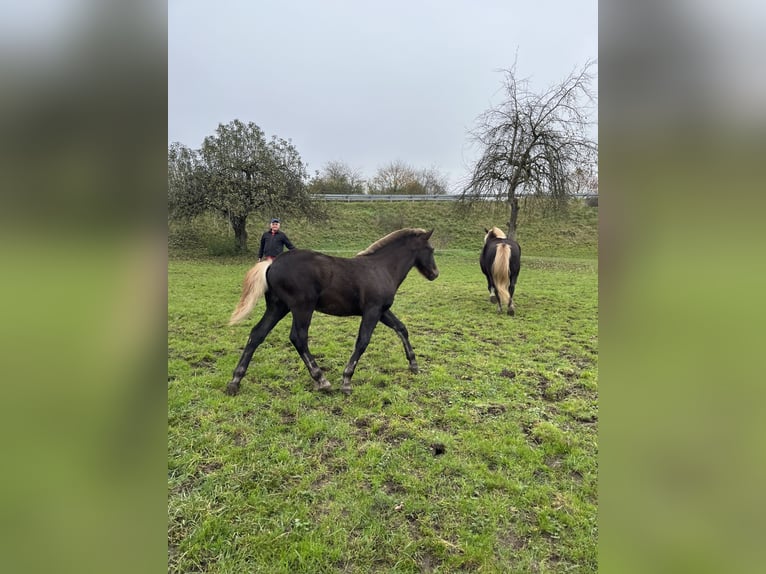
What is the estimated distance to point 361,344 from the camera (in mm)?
4414

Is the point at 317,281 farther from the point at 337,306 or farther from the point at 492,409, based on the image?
the point at 492,409

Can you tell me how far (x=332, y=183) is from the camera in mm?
31938

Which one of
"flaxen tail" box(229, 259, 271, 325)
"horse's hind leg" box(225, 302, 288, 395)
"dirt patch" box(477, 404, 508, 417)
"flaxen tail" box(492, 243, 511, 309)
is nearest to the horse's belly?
"horse's hind leg" box(225, 302, 288, 395)

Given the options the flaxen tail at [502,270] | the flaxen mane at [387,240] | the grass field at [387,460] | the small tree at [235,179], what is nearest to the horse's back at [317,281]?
the flaxen mane at [387,240]

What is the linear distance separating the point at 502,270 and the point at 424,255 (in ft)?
11.2

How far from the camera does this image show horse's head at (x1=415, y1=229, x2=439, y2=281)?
16.5ft

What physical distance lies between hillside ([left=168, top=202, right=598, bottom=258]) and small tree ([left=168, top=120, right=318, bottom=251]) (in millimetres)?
1046

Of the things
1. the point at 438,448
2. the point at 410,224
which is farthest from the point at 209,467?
the point at 410,224

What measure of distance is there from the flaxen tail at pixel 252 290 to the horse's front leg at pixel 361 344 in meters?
1.21

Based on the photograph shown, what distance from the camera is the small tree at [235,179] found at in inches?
696

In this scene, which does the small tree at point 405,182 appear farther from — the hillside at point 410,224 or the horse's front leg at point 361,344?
the horse's front leg at point 361,344
